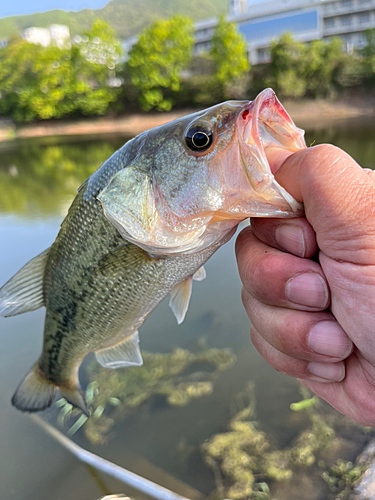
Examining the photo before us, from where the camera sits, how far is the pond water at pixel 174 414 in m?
2.69

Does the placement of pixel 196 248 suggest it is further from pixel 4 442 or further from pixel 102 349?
pixel 4 442

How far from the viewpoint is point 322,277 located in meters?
1.17

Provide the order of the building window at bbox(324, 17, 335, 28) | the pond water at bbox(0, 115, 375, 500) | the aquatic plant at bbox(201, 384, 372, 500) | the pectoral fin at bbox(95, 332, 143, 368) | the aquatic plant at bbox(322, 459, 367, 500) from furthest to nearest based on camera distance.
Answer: the building window at bbox(324, 17, 335, 28)
the pond water at bbox(0, 115, 375, 500)
the aquatic plant at bbox(201, 384, 372, 500)
the aquatic plant at bbox(322, 459, 367, 500)
the pectoral fin at bbox(95, 332, 143, 368)

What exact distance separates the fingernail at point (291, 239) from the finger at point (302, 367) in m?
0.46

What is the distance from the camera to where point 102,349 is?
2031 mm

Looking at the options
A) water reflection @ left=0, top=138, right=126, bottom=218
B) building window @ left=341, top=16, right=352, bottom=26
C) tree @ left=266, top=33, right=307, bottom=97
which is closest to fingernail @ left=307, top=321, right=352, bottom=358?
water reflection @ left=0, top=138, right=126, bottom=218

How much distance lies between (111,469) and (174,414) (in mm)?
725

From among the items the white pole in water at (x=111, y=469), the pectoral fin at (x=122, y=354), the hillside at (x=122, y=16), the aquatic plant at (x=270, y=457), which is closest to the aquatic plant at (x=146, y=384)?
the white pole in water at (x=111, y=469)

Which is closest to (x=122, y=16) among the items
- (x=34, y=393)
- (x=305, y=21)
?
(x=305, y=21)

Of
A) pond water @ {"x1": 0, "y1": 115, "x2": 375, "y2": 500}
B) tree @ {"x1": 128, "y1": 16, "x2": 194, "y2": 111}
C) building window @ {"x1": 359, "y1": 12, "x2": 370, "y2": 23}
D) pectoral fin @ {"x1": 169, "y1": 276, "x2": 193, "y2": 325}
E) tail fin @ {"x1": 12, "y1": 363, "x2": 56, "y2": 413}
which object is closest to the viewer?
pectoral fin @ {"x1": 169, "y1": 276, "x2": 193, "y2": 325}

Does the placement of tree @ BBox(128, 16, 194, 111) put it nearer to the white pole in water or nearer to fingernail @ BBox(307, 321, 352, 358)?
the white pole in water

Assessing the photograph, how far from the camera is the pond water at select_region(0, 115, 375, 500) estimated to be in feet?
8.84

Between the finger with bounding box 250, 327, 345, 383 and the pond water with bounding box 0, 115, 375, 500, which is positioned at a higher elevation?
the finger with bounding box 250, 327, 345, 383

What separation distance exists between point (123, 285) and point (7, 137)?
3554 cm
